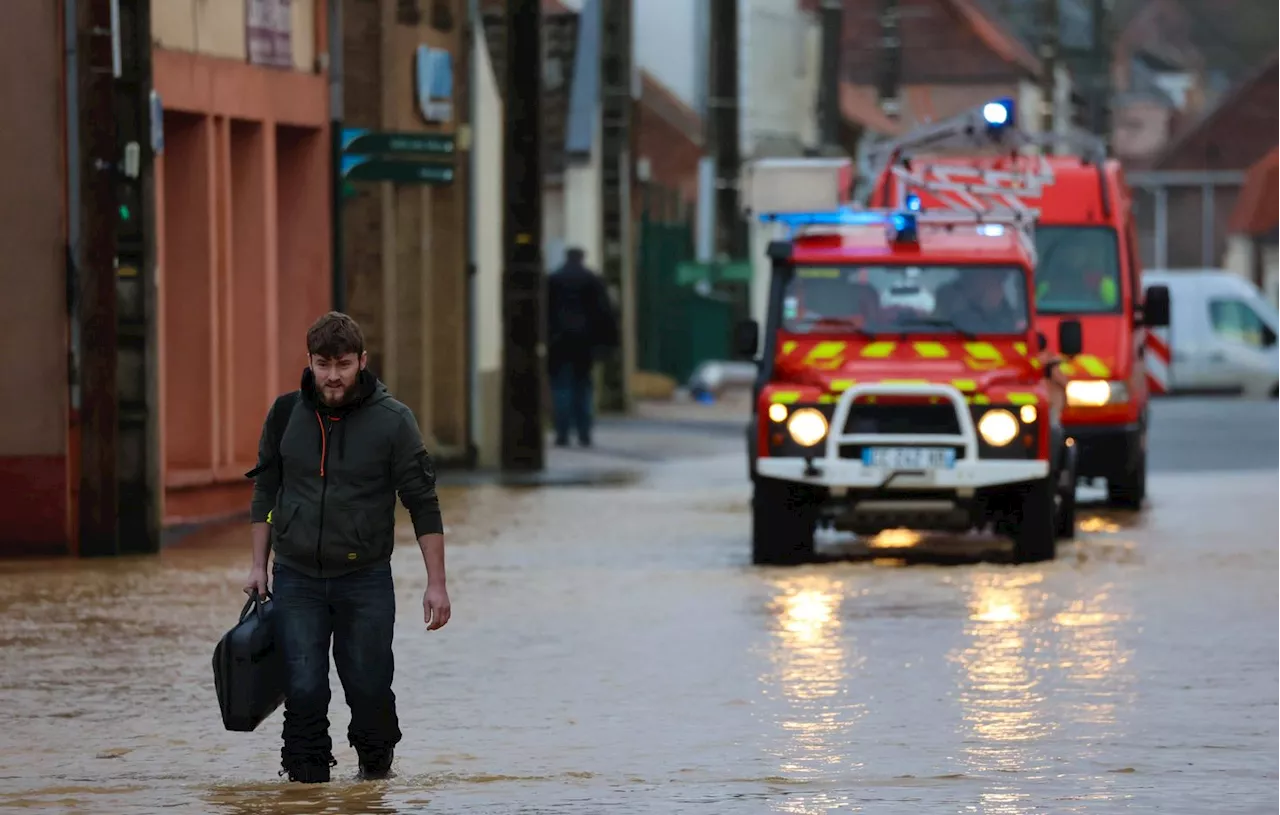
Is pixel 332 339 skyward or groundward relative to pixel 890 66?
groundward

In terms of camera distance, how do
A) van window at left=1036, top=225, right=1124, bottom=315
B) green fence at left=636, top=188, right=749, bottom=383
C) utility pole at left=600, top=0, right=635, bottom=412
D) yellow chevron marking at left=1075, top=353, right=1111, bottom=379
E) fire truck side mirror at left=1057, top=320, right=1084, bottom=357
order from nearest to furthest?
1. fire truck side mirror at left=1057, top=320, right=1084, bottom=357
2. yellow chevron marking at left=1075, top=353, right=1111, bottom=379
3. van window at left=1036, top=225, right=1124, bottom=315
4. utility pole at left=600, top=0, right=635, bottom=412
5. green fence at left=636, top=188, right=749, bottom=383

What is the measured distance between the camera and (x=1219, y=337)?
45500 millimetres

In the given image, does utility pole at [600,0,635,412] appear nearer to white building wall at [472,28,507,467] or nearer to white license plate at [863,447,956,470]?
white building wall at [472,28,507,467]

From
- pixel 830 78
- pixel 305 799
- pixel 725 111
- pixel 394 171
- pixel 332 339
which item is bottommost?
pixel 305 799

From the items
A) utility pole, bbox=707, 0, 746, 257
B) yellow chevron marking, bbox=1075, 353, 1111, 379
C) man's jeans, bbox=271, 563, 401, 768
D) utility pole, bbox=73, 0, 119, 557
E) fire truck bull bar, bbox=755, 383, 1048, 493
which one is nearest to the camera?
man's jeans, bbox=271, 563, 401, 768

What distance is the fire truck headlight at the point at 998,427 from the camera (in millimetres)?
18656

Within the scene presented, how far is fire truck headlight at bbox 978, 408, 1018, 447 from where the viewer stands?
1866 centimetres

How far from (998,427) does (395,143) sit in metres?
8.65

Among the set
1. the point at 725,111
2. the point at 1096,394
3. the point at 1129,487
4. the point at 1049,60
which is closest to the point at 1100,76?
the point at 1049,60

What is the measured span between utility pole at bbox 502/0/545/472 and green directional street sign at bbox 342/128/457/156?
3.09 ft

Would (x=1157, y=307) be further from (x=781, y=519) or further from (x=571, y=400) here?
(x=571, y=400)

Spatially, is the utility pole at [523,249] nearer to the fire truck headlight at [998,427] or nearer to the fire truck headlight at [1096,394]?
the fire truck headlight at [1096,394]

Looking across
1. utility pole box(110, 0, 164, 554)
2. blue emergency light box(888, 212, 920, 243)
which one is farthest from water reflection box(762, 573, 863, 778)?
utility pole box(110, 0, 164, 554)

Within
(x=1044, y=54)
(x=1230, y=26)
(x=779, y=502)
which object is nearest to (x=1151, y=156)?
(x=1230, y=26)
